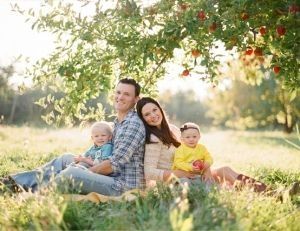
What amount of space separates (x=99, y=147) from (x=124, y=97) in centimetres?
73

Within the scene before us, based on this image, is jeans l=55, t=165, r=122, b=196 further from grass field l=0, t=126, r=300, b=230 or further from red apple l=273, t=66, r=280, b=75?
red apple l=273, t=66, r=280, b=75

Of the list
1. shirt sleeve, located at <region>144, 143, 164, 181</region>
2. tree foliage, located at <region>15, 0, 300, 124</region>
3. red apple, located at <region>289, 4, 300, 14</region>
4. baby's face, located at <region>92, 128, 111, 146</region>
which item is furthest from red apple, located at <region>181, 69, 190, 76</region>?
red apple, located at <region>289, 4, 300, 14</region>

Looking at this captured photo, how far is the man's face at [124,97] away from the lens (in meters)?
7.12

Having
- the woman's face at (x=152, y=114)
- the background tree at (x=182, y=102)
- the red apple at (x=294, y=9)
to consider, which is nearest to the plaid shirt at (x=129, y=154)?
the woman's face at (x=152, y=114)

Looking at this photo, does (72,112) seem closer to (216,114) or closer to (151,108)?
(151,108)

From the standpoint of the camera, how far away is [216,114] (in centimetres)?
5038

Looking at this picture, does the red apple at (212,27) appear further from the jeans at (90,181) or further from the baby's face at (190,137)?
the jeans at (90,181)

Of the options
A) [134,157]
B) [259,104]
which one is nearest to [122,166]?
[134,157]

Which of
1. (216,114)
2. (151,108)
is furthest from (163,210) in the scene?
(216,114)

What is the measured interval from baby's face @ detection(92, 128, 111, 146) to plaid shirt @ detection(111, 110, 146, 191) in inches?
11.8

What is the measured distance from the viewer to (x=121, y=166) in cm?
685

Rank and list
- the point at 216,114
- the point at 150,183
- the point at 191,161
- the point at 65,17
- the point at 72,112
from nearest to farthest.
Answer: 1. the point at 150,183
2. the point at 191,161
3. the point at 65,17
4. the point at 72,112
5. the point at 216,114

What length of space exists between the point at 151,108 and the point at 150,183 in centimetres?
91

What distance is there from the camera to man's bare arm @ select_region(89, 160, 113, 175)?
6777 millimetres
